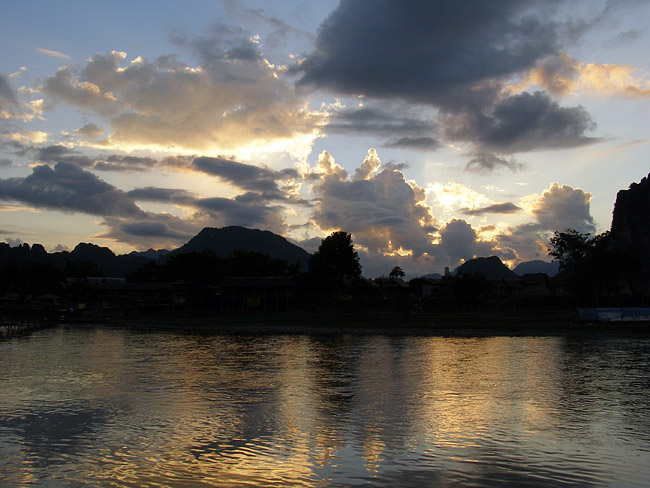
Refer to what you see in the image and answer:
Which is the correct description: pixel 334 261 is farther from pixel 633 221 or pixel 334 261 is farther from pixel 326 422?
pixel 633 221

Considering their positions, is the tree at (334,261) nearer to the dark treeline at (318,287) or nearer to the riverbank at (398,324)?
the dark treeline at (318,287)

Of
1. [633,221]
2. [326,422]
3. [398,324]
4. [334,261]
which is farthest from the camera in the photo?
[633,221]

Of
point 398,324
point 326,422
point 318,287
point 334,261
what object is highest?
point 334,261

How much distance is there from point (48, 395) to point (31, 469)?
9435 mm

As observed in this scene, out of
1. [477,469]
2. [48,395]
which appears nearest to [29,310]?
[48,395]

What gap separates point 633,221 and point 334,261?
299 ft

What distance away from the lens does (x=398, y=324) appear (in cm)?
5916

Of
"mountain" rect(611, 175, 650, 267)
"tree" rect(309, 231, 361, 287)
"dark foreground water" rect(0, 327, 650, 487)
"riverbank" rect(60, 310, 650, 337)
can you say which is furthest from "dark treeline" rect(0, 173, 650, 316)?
"dark foreground water" rect(0, 327, 650, 487)

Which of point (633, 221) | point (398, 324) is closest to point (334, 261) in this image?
point (398, 324)

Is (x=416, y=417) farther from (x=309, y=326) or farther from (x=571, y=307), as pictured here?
(x=571, y=307)

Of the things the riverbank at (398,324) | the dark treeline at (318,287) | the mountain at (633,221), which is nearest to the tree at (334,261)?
the dark treeline at (318,287)

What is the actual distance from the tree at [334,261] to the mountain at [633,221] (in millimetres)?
79603

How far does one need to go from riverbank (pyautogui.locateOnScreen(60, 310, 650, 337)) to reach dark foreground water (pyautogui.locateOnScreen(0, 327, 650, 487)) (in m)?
20.9

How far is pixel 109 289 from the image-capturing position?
3610 inches
